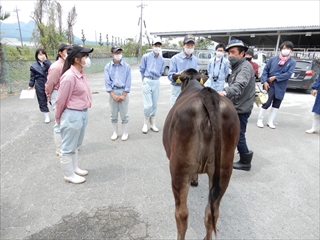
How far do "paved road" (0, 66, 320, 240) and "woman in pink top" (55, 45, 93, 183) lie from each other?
595 millimetres

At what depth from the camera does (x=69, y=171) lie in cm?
302

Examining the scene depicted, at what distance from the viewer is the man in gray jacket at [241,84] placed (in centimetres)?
274

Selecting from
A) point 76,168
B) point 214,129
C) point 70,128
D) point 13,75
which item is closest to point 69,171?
point 76,168

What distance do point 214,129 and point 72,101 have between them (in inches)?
77.8

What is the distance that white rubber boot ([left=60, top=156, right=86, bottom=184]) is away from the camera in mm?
2965

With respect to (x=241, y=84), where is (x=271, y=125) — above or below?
below

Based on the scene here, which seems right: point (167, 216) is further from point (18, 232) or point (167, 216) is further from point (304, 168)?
point (304, 168)

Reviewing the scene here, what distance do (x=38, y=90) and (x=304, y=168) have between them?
19.5ft

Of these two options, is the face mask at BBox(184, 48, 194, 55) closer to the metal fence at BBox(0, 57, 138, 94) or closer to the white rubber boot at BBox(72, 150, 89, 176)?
the white rubber boot at BBox(72, 150, 89, 176)

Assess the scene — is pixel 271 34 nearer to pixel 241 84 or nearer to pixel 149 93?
pixel 149 93

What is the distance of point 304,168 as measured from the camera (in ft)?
12.0

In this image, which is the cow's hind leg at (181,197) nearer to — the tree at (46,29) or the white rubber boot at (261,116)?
the white rubber boot at (261,116)

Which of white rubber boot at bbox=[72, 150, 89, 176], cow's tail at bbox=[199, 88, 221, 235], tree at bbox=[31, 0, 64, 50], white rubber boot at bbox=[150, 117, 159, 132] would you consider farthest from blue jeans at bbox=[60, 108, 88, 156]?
tree at bbox=[31, 0, 64, 50]

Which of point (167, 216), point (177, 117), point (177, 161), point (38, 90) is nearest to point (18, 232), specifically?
point (167, 216)
